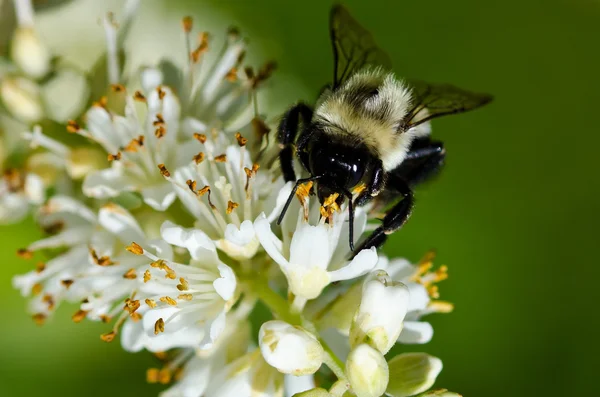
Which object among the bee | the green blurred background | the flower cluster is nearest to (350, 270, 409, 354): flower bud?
Result: the flower cluster

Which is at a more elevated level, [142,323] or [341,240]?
[341,240]

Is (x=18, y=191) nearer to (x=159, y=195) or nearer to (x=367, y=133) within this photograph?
(x=159, y=195)

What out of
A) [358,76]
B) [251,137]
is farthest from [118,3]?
[358,76]

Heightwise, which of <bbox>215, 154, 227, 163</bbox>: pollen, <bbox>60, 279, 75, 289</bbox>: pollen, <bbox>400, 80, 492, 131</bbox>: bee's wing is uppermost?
Answer: <bbox>400, 80, 492, 131</bbox>: bee's wing

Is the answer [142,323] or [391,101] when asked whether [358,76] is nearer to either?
[391,101]

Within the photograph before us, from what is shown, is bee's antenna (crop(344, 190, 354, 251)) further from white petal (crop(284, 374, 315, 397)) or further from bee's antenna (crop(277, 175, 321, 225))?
white petal (crop(284, 374, 315, 397))

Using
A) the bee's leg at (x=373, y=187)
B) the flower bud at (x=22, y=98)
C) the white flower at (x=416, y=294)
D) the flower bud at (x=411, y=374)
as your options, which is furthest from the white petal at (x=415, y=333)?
the flower bud at (x=22, y=98)

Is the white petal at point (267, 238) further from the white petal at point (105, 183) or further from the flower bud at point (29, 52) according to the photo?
the flower bud at point (29, 52)
